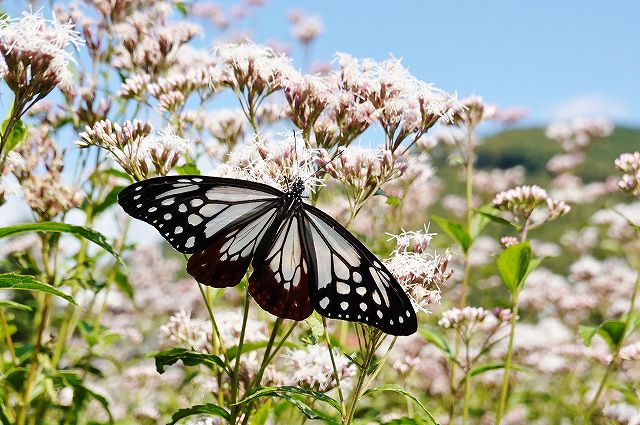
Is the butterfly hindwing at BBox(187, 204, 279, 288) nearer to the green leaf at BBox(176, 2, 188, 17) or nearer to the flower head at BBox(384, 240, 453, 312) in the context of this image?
the flower head at BBox(384, 240, 453, 312)

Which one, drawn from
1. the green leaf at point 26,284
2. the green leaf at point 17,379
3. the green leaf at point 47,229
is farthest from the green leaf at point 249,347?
the green leaf at point 17,379

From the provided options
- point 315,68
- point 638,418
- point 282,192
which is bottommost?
point 638,418

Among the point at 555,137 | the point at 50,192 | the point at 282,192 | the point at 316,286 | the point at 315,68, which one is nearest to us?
the point at 316,286

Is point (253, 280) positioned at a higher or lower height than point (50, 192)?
lower

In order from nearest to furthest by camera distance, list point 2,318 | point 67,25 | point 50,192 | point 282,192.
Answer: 1. point 282,192
2. point 67,25
3. point 2,318
4. point 50,192

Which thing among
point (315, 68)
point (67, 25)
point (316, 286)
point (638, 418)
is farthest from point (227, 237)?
point (315, 68)

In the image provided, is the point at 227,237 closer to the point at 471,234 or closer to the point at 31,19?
the point at 31,19

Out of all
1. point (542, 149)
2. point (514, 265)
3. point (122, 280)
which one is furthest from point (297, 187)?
point (542, 149)

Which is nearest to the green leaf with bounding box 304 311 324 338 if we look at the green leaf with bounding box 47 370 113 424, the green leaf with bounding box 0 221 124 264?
the green leaf with bounding box 0 221 124 264
